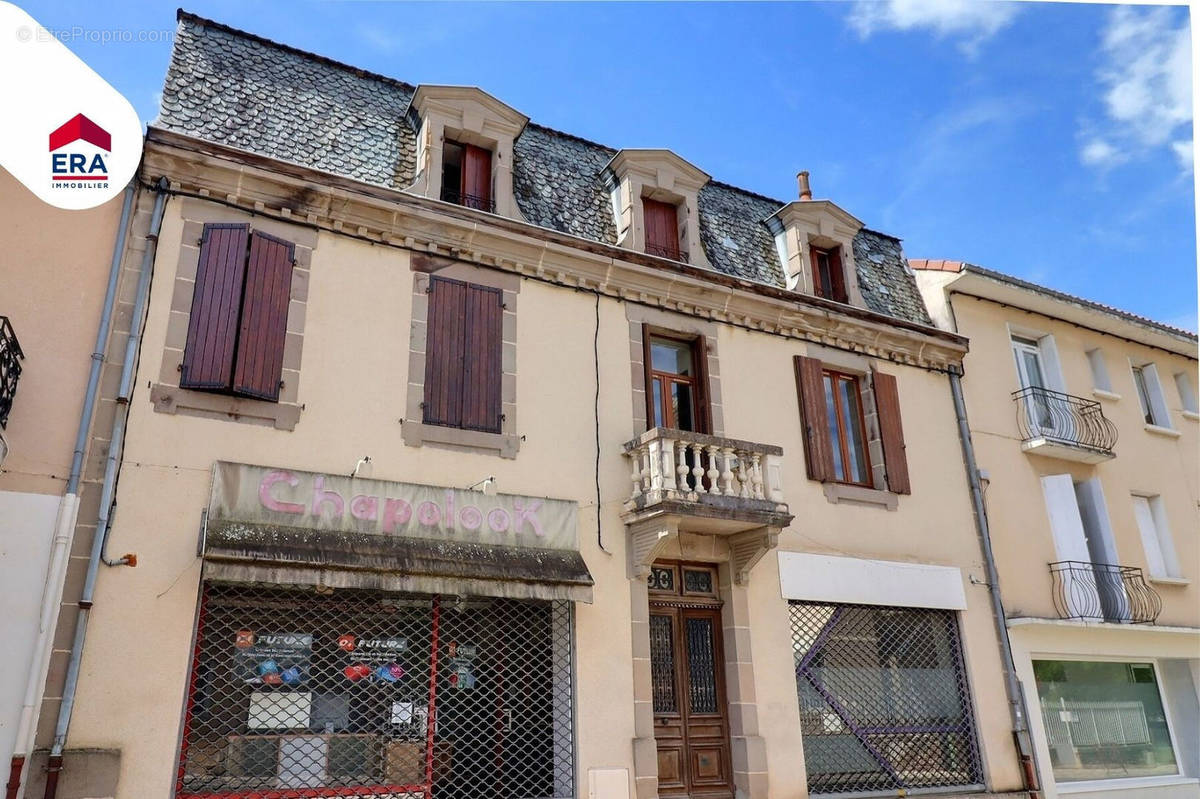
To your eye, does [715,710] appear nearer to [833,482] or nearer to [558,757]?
[558,757]

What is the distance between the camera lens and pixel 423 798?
898 centimetres

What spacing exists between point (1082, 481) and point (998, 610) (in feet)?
12.2

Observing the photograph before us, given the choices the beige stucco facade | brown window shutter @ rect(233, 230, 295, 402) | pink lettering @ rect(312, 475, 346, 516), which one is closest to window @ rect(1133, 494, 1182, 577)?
the beige stucco facade

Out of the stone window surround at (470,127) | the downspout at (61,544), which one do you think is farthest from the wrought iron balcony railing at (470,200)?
the downspout at (61,544)

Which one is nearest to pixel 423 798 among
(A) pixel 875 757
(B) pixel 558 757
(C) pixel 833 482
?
(B) pixel 558 757

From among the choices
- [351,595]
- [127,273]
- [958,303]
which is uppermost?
[958,303]

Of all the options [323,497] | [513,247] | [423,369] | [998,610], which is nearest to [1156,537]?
[998,610]

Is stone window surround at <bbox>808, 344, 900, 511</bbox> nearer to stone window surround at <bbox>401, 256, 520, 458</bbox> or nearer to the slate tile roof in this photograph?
the slate tile roof

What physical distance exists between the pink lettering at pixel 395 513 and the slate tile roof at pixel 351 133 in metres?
3.94

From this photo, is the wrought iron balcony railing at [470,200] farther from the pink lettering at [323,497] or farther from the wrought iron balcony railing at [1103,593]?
the wrought iron balcony railing at [1103,593]

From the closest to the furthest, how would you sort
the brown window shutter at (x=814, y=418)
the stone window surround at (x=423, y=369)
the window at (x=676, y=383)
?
the stone window surround at (x=423, y=369) < the window at (x=676, y=383) < the brown window shutter at (x=814, y=418)

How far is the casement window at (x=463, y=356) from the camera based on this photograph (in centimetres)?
1039

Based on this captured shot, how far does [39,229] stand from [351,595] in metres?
4.81

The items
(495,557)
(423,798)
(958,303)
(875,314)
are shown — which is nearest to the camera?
(423,798)
